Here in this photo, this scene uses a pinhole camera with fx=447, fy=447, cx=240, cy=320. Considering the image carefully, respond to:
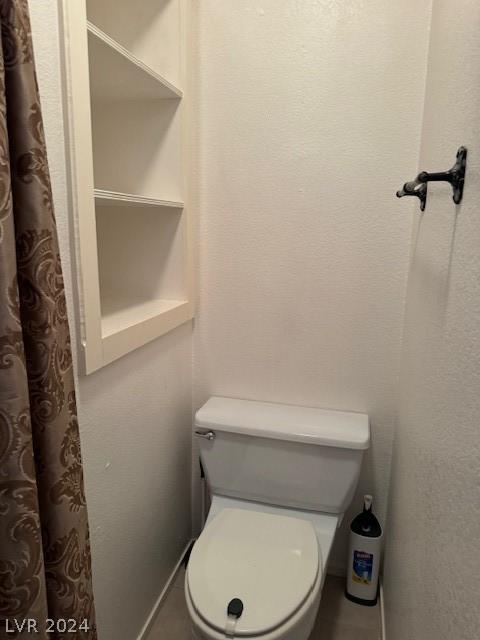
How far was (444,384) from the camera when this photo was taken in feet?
2.65

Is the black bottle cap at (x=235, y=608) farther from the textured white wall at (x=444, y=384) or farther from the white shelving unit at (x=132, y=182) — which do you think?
the white shelving unit at (x=132, y=182)

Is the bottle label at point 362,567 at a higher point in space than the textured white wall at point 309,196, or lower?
lower

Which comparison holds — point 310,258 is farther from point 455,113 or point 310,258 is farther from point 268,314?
point 455,113

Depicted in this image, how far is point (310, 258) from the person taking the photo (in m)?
1.58

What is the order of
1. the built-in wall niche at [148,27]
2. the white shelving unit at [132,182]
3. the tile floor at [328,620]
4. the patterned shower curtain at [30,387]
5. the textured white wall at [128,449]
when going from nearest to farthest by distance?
the patterned shower curtain at [30,387], the textured white wall at [128,449], the white shelving unit at [132,182], the built-in wall niche at [148,27], the tile floor at [328,620]

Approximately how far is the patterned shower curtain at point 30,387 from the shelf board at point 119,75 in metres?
0.47

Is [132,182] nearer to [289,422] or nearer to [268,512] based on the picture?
[289,422]

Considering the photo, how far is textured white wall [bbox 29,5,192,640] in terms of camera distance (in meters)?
0.91

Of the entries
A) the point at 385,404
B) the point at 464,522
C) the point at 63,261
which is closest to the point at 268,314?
the point at 385,404

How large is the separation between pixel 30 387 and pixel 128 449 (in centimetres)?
65

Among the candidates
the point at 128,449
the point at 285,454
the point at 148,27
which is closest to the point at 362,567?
the point at 285,454

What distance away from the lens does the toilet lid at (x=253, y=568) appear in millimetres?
1087

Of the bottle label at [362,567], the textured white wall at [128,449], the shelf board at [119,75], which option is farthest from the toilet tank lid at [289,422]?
the shelf board at [119,75]

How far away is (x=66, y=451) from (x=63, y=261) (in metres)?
0.41
